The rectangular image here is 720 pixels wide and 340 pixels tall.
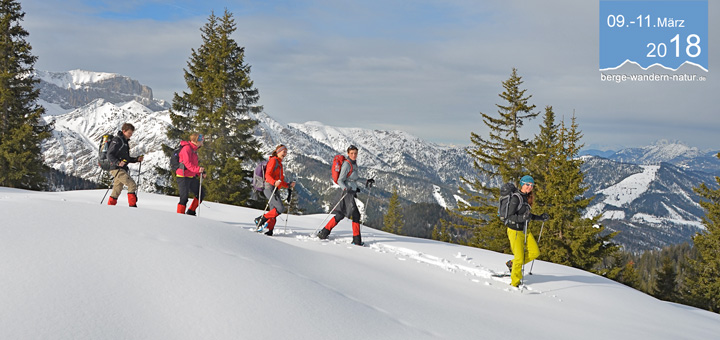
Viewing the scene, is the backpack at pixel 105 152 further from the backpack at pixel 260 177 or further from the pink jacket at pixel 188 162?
the backpack at pixel 260 177

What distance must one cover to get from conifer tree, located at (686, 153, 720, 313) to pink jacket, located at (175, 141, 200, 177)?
31715 millimetres

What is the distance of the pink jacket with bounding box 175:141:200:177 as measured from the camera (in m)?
10.8

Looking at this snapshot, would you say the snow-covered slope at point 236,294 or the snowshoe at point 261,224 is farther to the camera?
the snowshoe at point 261,224

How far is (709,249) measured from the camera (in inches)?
1142

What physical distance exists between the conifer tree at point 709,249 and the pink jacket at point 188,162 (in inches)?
1249

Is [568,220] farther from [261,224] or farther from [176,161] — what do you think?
[176,161]

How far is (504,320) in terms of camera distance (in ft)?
20.3

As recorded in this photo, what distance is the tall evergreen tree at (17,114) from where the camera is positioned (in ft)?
91.4

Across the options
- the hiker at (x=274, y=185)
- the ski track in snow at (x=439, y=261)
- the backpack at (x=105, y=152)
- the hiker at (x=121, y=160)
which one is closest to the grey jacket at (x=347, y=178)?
the hiker at (x=274, y=185)

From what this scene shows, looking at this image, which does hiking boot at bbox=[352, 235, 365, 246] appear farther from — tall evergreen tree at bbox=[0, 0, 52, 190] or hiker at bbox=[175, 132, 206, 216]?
tall evergreen tree at bbox=[0, 0, 52, 190]

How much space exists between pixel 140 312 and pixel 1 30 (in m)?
34.2

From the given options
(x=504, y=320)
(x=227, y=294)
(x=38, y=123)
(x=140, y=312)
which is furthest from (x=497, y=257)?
(x=38, y=123)

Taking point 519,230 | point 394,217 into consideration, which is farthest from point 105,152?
point 394,217

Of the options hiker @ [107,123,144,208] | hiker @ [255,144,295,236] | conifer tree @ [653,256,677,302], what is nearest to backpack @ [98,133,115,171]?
hiker @ [107,123,144,208]
